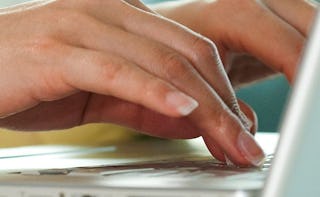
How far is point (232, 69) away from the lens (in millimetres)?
724

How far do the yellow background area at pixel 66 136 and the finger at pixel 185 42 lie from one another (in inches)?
20.7

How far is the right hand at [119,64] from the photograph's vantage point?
40 centimetres

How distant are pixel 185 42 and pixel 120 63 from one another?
0.06m

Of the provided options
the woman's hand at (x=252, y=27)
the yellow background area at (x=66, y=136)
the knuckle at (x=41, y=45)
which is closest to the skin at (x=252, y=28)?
the woman's hand at (x=252, y=27)

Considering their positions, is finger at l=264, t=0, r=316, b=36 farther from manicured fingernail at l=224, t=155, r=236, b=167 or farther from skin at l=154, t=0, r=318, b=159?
manicured fingernail at l=224, t=155, r=236, b=167

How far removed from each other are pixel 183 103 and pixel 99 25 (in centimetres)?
13

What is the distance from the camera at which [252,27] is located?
A: 596mm

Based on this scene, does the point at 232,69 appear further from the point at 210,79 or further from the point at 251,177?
the point at 251,177

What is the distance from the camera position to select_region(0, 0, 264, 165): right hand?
396mm

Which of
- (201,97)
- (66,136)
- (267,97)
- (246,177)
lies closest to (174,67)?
(201,97)

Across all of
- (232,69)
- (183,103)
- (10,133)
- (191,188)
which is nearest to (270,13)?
(232,69)

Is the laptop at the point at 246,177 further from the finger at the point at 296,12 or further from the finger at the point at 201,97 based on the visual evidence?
the finger at the point at 296,12

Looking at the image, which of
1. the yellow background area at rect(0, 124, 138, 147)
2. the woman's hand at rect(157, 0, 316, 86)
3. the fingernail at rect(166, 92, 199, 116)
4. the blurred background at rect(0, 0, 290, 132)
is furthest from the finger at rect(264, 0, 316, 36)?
the blurred background at rect(0, 0, 290, 132)

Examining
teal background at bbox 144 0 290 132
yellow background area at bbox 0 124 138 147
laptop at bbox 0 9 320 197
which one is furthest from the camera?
teal background at bbox 144 0 290 132
